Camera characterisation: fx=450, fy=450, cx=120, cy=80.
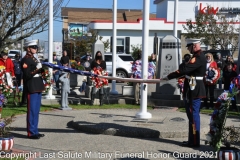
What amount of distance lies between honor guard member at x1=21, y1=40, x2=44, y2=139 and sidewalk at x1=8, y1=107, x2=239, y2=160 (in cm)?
41

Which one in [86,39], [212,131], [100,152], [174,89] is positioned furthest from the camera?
[86,39]

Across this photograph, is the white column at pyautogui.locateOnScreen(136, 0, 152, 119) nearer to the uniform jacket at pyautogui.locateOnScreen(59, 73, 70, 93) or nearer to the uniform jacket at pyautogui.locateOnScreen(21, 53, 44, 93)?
the uniform jacket at pyautogui.locateOnScreen(21, 53, 44, 93)

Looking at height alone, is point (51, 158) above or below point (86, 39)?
below

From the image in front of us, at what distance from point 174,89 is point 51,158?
9.08 meters

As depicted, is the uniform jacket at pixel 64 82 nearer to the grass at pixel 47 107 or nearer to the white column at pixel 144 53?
the grass at pixel 47 107

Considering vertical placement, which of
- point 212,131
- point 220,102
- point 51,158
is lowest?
point 51,158

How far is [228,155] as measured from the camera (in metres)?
7.44

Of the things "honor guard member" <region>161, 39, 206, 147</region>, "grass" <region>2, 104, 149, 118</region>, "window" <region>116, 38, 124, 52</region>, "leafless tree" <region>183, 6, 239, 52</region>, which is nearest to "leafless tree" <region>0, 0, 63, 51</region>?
"grass" <region>2, 104, 149, 118</region>

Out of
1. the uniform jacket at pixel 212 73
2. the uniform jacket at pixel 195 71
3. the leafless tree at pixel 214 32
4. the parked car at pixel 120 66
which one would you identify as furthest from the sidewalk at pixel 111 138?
the leafless tree at pixel 214 32

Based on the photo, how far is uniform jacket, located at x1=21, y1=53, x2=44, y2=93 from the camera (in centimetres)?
991

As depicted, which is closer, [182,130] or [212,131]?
[212,131]

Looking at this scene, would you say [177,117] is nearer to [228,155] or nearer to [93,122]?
[93,122]

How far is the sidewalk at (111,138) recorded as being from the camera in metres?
8.68

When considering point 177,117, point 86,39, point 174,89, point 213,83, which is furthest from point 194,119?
point 86,39
